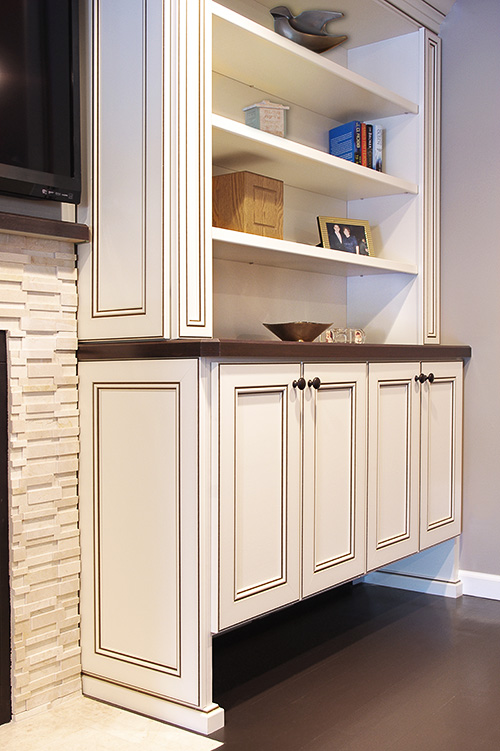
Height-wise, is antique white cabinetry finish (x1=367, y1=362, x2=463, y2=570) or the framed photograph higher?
the framed photograph

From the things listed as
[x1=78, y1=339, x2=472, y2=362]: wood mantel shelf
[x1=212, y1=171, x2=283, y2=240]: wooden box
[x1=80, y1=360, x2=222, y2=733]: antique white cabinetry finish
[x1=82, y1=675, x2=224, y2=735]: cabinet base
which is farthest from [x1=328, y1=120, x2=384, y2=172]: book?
[x1=82, y1=675, x2=224, y2=735]: cabinet base

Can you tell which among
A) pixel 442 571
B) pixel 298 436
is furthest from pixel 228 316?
pixel 442 571

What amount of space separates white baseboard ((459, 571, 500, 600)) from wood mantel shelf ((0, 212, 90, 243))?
6.94 ft

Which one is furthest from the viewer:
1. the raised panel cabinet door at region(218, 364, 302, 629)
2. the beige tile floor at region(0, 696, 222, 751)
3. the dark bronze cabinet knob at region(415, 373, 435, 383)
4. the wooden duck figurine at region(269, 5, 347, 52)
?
the dark bronze cabinet knob at region(415, 373, 435, 383)

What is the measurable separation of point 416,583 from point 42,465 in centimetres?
185

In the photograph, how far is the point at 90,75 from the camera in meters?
2.31

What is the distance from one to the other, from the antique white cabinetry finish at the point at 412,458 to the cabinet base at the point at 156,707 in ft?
2.83

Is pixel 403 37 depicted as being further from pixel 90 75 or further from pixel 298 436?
pixel 298 436

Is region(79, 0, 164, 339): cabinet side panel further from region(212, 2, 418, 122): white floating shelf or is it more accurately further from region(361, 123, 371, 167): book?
region(361, 123, 371, 167): book

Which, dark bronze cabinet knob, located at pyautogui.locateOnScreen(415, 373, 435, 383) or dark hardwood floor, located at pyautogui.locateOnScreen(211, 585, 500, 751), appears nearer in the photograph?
dark hardwood floor, located at pyautogui.locateOnScreen(211, 585, 500, 751)

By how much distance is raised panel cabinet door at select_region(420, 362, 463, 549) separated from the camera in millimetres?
3020

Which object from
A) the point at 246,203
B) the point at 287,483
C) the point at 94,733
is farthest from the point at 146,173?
the point at 94,733

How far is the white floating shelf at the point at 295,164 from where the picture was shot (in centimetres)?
240

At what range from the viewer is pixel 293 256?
2.66 meters
